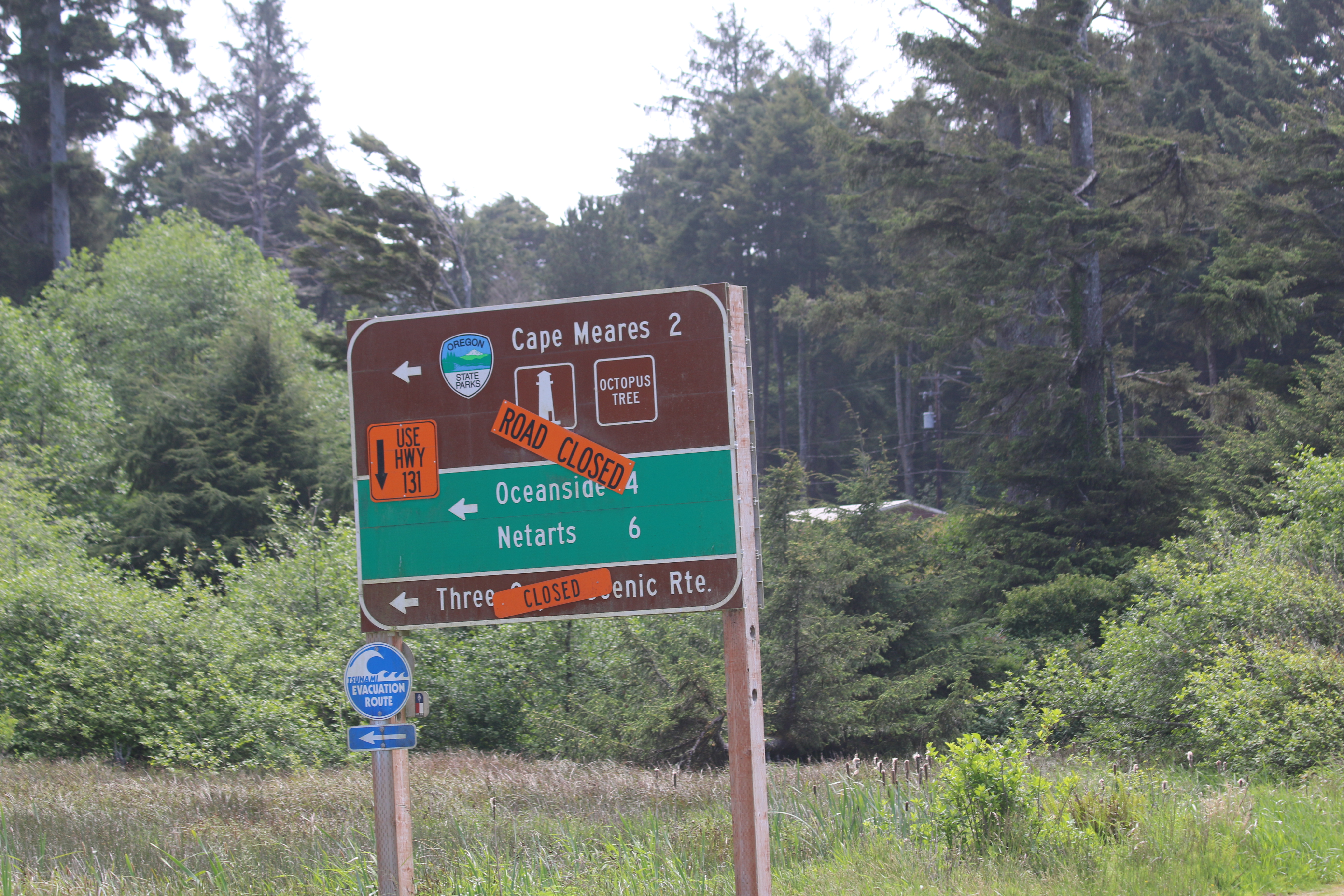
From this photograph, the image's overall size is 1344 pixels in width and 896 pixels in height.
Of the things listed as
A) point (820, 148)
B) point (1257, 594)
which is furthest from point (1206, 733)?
point (820, 148)

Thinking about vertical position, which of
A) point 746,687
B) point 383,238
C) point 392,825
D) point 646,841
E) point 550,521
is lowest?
point 646,841

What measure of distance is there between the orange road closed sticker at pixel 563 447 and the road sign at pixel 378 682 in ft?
3.62

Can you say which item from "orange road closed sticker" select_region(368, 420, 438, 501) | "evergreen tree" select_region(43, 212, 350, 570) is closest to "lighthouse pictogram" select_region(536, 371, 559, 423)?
"orange road closed sticker" select_region(368, 420, 438, 501)

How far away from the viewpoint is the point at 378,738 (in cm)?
541

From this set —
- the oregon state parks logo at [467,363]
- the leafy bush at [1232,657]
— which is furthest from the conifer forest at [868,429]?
the oregon state parks logo at [467,363]

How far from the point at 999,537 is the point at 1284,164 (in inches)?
492

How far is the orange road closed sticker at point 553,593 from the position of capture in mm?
5625

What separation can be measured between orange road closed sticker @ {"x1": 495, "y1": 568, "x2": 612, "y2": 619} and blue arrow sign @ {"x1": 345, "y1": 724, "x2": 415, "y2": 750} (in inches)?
28.8

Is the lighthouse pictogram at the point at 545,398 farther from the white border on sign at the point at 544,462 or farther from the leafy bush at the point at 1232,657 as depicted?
the leafy bush at the point at 1232,657

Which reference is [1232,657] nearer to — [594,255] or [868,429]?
[868,429]

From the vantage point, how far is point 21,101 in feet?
140

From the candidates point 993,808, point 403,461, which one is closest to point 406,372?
point 403,461

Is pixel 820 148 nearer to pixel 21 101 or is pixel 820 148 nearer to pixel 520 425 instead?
pixel 520 425

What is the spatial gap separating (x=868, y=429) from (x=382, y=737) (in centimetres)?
4860
